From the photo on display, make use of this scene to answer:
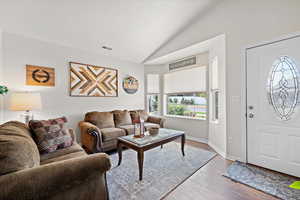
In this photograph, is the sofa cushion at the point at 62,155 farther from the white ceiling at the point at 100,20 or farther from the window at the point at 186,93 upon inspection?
the window at the point at 186,93

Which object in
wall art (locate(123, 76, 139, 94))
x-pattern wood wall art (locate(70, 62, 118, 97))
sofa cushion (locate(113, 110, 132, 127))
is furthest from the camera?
wall art (locate(123, 76, 139, 94))

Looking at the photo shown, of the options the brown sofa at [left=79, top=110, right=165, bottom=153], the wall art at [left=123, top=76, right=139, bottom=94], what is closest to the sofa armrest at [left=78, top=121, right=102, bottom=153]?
the brown sofa at [left=79, top=110, right=165, bottom=153]

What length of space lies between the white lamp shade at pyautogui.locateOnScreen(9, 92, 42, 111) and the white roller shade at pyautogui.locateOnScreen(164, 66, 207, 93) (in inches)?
146

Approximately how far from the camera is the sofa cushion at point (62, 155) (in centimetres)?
163

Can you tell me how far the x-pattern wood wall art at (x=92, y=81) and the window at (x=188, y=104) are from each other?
2020 millimetres

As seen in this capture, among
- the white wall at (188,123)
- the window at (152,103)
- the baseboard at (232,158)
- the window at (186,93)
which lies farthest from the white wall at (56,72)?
the baseboard at (232,158)

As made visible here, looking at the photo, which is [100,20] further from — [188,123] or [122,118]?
[188,123]

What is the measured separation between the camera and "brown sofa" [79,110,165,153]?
2.73 meters

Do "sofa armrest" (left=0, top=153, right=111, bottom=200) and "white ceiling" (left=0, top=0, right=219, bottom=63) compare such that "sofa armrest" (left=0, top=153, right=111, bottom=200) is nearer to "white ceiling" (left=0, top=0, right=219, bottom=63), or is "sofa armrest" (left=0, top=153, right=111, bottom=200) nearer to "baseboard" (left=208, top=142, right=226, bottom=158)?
"baseboard" (left=208, top=142, right=226, bottom=158)

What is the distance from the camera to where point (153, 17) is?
2.99m

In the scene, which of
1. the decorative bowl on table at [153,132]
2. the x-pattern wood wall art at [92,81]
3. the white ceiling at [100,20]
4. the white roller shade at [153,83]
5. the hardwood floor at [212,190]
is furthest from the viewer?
the white roller shade at [153,83]

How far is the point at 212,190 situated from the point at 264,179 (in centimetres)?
89

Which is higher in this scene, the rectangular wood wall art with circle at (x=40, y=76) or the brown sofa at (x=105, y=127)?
the rectangular wood wall art with circle at (x=40, y=76)

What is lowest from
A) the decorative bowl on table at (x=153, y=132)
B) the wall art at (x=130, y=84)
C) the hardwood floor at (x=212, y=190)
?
the hardwood floor at (x=212, y=190)
